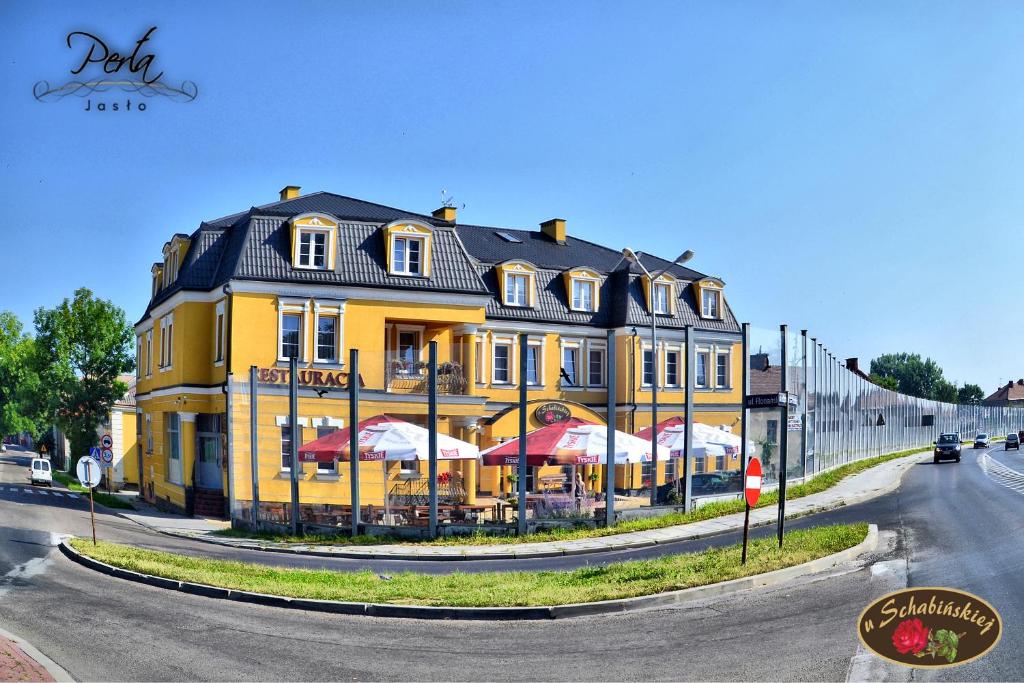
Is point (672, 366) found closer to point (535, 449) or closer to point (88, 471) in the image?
point (535, 449)

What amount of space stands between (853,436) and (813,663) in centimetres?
3779

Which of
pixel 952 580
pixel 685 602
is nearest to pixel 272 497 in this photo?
pixel 685 602

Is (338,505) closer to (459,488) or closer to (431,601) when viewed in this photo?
(459,488)

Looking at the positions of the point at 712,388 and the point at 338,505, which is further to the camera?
the point at 712,388

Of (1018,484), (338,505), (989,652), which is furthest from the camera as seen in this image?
(1018,484)

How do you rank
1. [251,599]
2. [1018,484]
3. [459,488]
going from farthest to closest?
[1018,484], [459,488], [251,599]

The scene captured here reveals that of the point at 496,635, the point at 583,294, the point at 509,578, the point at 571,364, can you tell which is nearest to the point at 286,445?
the point at 509,578

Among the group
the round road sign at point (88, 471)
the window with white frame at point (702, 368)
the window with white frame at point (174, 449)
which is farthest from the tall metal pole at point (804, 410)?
the round road sign at point (88, 471)

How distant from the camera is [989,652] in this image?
34.8 ft

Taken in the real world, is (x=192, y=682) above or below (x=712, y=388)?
below

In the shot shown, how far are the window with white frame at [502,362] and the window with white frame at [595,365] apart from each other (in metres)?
4.21

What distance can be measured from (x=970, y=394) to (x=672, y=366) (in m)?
134

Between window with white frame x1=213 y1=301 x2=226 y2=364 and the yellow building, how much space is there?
0.15 meters

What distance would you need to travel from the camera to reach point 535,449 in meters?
25.5
